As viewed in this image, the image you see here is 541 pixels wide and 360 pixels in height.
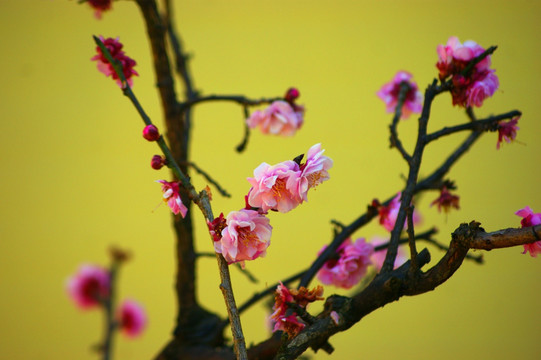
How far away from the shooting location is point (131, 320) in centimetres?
117

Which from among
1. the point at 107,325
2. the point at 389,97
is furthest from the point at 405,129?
the point at 107,325

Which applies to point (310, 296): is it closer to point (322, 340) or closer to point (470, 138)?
point (322, 340)

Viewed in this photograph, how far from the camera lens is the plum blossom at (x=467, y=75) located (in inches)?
25.7

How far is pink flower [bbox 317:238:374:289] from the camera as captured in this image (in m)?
0.76

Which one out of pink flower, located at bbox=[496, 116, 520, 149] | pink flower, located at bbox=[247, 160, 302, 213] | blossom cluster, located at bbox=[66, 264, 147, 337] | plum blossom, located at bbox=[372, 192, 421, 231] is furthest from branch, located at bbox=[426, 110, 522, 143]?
blossom cluster, located at bbox=[66, 264, 147, 337]

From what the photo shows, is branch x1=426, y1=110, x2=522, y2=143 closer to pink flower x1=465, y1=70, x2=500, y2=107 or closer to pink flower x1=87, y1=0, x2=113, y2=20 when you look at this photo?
pink flower x1=465, y1=70, x2=500, y2=107

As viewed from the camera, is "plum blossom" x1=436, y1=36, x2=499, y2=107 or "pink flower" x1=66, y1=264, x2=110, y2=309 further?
"pink flower" x1=66, y1=264, x2=110, y2=309

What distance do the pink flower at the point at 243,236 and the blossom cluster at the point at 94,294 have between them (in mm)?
661

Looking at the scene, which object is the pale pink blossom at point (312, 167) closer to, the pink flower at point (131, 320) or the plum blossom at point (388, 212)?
the plum blossom at point (388, 212)

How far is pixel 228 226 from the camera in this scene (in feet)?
1.58

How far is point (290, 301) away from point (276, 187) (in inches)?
4.8

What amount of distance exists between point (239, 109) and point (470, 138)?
1.12m

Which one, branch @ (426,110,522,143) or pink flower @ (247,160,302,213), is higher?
branch @ (426,110,522,143)

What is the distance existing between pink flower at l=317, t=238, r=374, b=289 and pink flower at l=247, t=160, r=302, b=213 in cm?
28
